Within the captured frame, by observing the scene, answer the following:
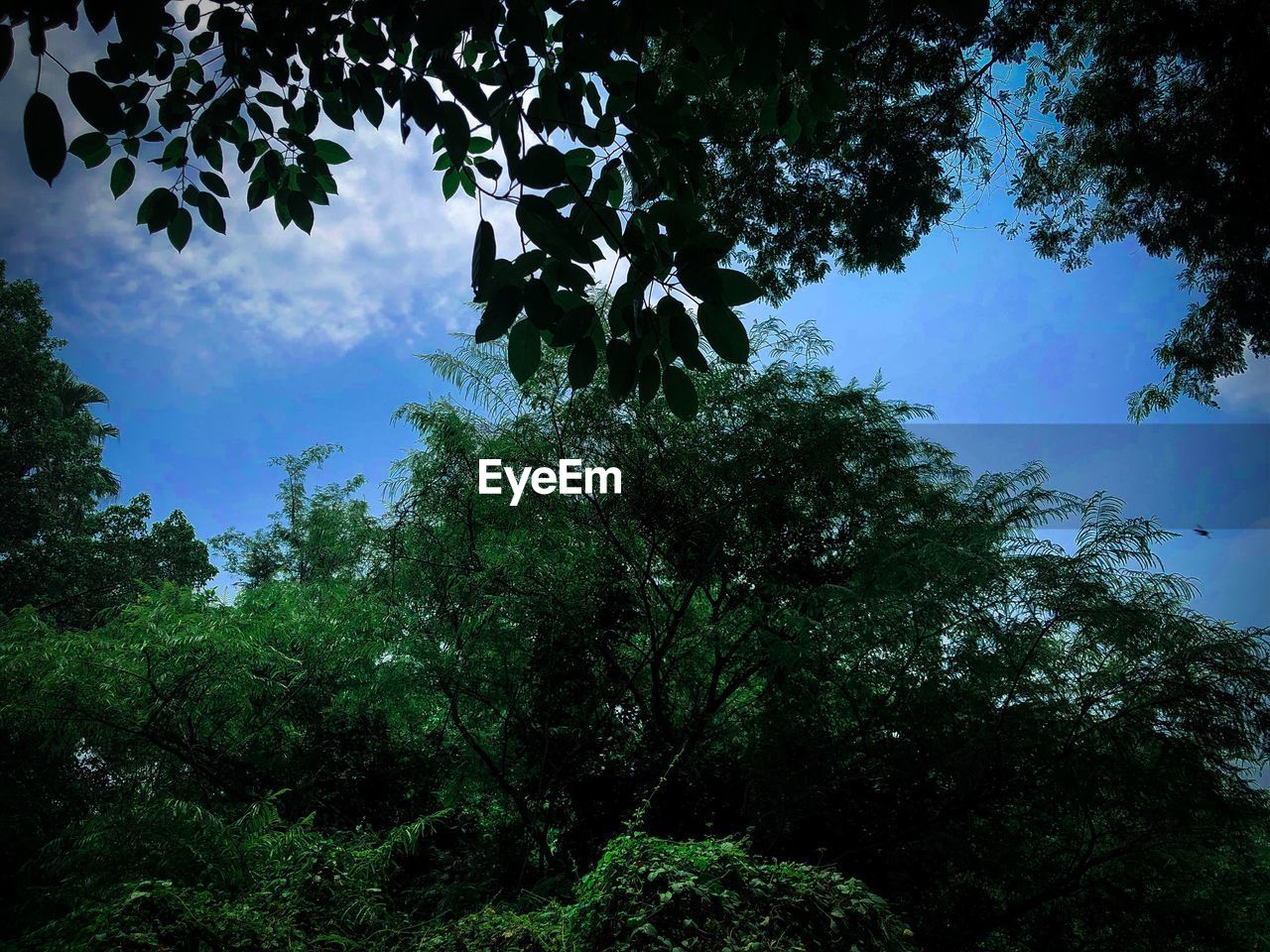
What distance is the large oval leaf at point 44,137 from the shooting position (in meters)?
0.85

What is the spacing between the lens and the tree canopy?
3.74 m

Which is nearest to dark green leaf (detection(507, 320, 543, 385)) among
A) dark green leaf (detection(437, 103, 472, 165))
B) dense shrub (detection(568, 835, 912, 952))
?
dark green leaf (detection(437, 103, 472, 165))

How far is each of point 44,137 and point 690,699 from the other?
537cm

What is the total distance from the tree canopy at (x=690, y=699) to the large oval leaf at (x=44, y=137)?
6.73 ft

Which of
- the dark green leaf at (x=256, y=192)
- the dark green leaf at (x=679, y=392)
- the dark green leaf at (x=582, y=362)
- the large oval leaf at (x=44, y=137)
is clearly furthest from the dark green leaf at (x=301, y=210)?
the dark green leaf at (x=679, y=392)

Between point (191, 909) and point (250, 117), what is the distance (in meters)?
2.08

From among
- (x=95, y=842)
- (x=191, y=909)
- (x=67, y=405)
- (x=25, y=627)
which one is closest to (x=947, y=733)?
(x=191, y=909)

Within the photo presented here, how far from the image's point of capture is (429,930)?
91.5 inches

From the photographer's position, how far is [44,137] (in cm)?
88

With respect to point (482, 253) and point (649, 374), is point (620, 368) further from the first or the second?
point (482, 253)

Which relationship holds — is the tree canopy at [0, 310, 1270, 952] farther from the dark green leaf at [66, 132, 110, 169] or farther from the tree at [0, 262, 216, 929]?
the tree at [0, 262, 216, 929]

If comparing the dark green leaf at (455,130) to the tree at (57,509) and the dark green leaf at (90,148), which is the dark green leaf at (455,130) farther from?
the tree at (57,509)

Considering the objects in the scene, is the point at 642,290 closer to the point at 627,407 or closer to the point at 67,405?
the point at 627,407

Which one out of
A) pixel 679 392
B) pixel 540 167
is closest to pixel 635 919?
pixel 679 392
